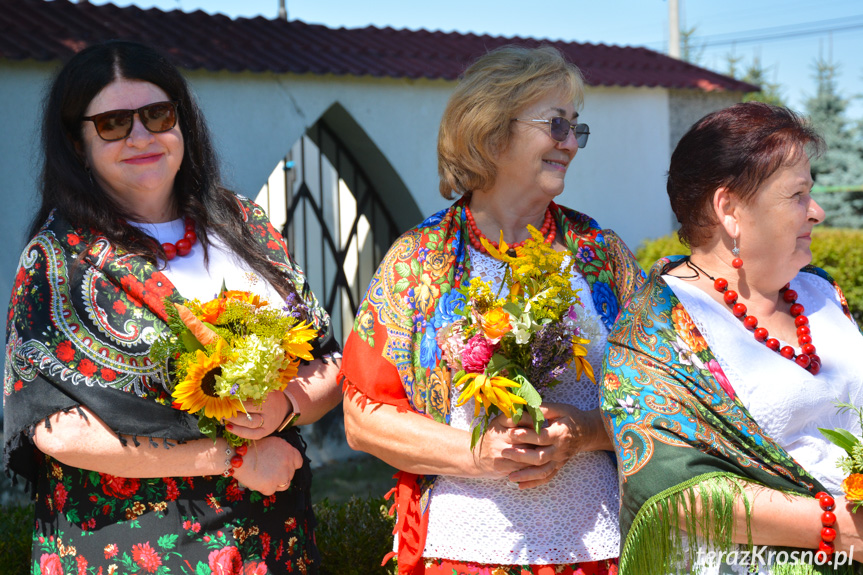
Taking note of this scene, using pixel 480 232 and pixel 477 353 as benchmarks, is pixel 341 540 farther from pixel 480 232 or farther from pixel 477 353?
pixel 477 353

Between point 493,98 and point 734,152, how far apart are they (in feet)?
2.44

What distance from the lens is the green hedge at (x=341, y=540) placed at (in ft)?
12.5

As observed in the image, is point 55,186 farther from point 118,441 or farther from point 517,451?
point 517,451

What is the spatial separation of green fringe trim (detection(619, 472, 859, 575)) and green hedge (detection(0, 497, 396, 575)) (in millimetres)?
Result: 1737

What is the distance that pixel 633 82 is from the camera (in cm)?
938

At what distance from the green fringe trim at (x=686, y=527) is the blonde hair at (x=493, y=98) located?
1136 millimetres

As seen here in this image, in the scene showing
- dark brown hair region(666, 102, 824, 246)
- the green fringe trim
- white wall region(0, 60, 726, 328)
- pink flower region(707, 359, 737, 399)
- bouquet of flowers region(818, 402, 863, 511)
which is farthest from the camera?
white wall region(0, 60, 726, 328)

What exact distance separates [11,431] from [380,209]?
6.22 meters

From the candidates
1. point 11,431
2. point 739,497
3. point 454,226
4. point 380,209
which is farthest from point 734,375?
point 380,209

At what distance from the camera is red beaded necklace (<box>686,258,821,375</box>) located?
94.5 inches

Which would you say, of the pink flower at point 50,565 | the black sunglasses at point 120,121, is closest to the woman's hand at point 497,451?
the pink flower at point 50,565

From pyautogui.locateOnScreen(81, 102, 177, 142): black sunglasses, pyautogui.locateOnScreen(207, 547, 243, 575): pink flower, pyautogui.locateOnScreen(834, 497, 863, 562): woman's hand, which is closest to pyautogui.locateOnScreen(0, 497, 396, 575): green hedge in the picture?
pyautogui.locateOnScreen(207, 547, 243, 575): pink flower

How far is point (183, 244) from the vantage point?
2.64m

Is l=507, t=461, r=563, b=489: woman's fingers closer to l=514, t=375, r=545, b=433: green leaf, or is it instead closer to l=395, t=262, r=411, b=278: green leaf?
l=514, t=375, r=545, b=433: green leaf
